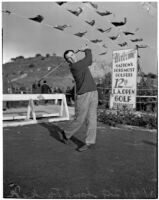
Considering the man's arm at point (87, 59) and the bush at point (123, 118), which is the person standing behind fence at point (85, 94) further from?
the bush at point (123, 118)

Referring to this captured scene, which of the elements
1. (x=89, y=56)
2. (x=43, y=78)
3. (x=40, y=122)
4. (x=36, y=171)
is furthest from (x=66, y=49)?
(x=40, y=122)

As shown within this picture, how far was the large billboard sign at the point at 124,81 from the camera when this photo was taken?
15.0ft

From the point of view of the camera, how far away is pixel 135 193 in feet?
7.25

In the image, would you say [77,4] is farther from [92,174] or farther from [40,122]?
[40,122]

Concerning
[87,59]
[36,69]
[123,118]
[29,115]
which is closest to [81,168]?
[87,59]

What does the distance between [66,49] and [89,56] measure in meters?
0.24

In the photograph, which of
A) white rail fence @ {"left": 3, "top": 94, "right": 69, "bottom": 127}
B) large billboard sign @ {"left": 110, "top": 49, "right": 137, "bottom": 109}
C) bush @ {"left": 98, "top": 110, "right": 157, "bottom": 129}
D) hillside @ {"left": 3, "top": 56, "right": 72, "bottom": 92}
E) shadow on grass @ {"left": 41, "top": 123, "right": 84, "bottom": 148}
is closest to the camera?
hillside @ {"left": 3, "top": 56, "right": 72, "bottom": 92}

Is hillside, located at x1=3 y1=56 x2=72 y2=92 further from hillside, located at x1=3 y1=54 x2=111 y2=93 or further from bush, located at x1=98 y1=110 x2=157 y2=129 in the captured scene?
bush, located at x1=98 y1=110 x2=157 y2=129

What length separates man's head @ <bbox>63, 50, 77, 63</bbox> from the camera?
306 centimetres

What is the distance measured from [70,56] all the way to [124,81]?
5.78 ft

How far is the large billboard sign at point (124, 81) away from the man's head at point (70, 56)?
146 centimetres

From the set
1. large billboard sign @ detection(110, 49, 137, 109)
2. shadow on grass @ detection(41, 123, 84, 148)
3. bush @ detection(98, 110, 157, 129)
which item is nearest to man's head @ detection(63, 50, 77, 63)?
shadow on grass @ detection(41, 123, 84, 148)

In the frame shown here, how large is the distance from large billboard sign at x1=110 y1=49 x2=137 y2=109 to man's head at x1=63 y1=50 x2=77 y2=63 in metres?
1.46

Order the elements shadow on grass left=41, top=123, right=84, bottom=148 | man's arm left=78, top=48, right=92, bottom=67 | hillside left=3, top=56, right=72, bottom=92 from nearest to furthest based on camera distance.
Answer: hillside left=3, top=56, right=72, bottom=92
man's arm left=78, top=48, right=92, bottom=67
shadow on grass left=41, top=123, right=84, bottom=148
